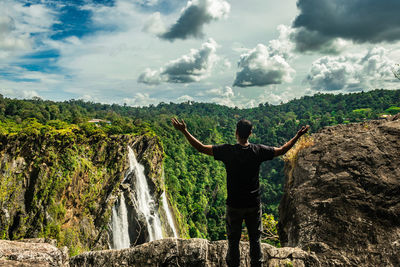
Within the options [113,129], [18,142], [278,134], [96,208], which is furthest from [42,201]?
[278,134]

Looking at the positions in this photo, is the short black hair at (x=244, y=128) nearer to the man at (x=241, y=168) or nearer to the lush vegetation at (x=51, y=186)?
the man at (x=241, y=168)

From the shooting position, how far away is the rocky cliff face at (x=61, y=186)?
13.8m

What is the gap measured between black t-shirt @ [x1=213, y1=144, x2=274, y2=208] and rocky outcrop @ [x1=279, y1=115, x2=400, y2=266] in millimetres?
1752

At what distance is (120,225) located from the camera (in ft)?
70.8

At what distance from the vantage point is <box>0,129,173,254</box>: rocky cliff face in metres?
13.8

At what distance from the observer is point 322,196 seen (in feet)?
14.0

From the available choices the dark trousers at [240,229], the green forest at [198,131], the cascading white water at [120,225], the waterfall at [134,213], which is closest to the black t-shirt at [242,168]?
the dark trousers at [240,229]

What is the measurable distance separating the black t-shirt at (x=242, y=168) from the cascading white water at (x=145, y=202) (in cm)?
2269

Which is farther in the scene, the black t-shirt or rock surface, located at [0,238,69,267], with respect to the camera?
rock surface, located at [0,238,69,267]

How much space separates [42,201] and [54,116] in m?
42.1

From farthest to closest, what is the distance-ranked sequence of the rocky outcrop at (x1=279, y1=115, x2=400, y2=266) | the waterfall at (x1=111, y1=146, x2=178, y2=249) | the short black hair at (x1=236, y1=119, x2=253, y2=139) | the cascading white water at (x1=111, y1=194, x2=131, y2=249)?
1. the waterfall at (x1=111, y1=146, x2=178, y2=249)
2. the cascading white water at (x1=111, y1=194, x2=131, y2=249)
3. the rocky outcrop at (x1=279, y1=115, x2=400, y2=266)
4. the short black hair at (x1=236, y1=119, x2=253, y2=139)

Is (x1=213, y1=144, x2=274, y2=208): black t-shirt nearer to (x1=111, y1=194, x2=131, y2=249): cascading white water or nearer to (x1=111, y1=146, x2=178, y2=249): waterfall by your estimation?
(x1=111, y1=146, x2=178, y2=249): waterfall

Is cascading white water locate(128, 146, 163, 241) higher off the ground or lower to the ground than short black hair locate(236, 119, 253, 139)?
lower

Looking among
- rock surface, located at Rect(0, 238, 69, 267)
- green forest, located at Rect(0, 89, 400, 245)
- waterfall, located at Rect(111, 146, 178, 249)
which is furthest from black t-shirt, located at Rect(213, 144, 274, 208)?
waterfall, located at Rect(111, 146, 178, 249)
